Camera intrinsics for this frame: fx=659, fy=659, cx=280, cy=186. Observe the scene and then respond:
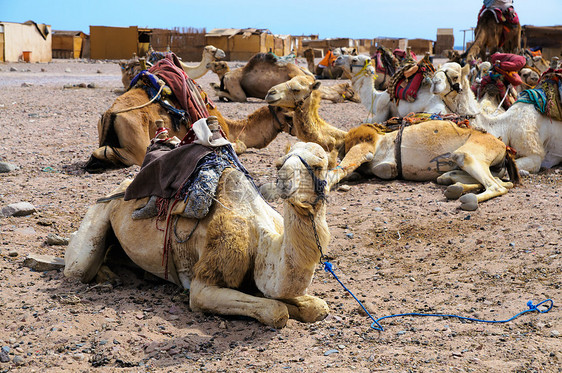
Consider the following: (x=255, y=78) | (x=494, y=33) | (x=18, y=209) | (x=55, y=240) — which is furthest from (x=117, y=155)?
(x=494, y=33)

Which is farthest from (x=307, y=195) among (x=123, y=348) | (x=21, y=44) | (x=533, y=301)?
(x=21, y=44)

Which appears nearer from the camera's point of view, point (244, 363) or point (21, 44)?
point (244, 363)

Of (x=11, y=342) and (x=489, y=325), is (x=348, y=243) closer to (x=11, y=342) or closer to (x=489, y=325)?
(x=489, y=325)

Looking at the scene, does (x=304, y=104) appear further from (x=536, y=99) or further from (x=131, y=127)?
(x=536, y=99)

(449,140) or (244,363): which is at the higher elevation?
(449,140)

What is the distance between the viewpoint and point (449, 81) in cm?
905

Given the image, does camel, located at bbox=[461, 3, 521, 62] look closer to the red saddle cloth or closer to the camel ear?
the red saddle cloth

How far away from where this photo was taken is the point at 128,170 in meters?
8.38

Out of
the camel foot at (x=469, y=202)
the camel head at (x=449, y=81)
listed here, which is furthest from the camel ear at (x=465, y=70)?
the camel foot at (x=469, y=202)

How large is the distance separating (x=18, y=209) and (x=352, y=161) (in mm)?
3744

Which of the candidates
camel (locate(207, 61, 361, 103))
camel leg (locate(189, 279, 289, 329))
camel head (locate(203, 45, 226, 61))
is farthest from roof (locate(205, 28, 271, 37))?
camel leg (locate(189, 279, 289, 329))

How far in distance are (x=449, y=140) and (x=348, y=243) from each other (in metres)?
2.51

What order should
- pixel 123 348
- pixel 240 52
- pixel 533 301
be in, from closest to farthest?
pixel 123 348 < pixel 533 301 < pixel 240 52

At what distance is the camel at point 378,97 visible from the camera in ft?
31.0
